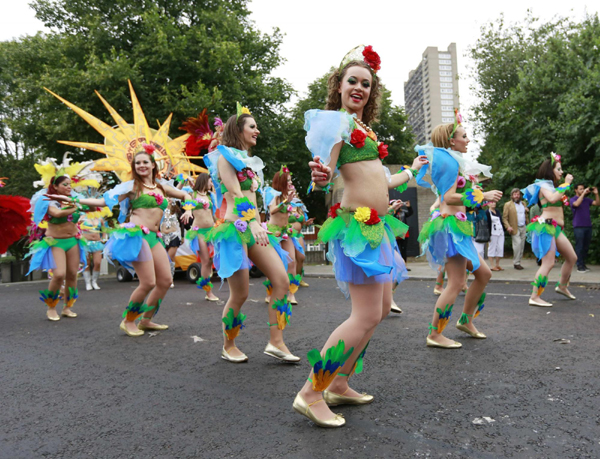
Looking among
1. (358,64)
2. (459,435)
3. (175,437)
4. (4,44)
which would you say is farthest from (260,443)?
(4,44)

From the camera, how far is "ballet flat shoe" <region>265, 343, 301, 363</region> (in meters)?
4.32

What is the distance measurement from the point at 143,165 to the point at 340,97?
3.26m

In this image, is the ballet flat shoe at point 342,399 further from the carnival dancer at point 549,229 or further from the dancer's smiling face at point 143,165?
the carnival dancer at point 549,229

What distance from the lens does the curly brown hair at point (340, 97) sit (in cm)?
335

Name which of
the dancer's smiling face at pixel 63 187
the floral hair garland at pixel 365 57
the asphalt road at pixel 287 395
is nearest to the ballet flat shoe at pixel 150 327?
the asphalt road at pixel 287 395

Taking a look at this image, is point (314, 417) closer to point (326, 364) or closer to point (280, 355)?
point (326, 364)

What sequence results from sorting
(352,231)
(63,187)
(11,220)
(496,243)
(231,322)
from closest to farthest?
1. (352,231)
2. (231,322)
3. (11,220)
4. (63,187)
5. (496,243)

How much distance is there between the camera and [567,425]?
2.78m

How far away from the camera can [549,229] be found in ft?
23.8

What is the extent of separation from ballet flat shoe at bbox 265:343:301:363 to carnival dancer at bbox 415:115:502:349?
138 cm

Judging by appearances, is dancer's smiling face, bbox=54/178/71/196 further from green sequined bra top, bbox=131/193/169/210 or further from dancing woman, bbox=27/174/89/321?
green sequined bra top, bbox=131/193/169/210

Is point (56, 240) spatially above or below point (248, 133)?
below

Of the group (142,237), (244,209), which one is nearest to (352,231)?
(244,209)

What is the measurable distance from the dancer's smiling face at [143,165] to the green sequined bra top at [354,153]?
136 inches
